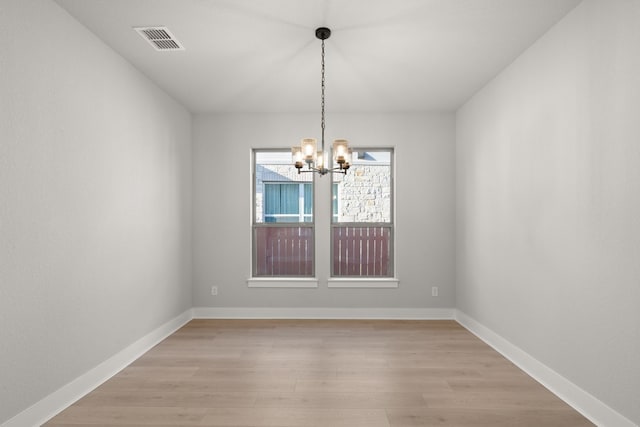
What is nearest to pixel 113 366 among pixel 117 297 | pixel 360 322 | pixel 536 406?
pixel 117 297

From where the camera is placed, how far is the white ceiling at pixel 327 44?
8.23 feet

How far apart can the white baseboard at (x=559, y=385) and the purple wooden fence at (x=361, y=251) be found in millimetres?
1505

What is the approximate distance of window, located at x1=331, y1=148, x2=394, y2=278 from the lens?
4.94 metres

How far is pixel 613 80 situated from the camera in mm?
2178

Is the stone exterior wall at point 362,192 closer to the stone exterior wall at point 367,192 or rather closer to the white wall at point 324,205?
the stone exterior wall at point 367,192

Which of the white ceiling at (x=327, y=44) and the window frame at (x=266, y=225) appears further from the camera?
the window frame at (x=266, y=225)

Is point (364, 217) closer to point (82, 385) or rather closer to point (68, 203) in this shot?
point (68, 203)

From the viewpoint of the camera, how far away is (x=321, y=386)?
2752 millimetres

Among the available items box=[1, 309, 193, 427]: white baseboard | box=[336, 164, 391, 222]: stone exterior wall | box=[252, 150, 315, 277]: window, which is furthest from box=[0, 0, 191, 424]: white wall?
box=[336, 164, 391, 222]: stone exterior wall

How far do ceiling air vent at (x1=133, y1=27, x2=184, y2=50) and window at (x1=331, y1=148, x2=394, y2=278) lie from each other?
2549 millimetres

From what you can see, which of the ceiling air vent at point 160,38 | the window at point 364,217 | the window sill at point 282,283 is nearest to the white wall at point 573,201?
the window at point 364,217

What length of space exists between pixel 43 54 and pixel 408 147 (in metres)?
3.84

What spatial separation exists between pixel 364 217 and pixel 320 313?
55.3 inches

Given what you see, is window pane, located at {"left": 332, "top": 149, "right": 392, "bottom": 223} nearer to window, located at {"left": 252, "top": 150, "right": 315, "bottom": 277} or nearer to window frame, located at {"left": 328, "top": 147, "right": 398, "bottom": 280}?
window frame, located at {"left": 328, "top": 147, "right": 398, "bottom": 280}
